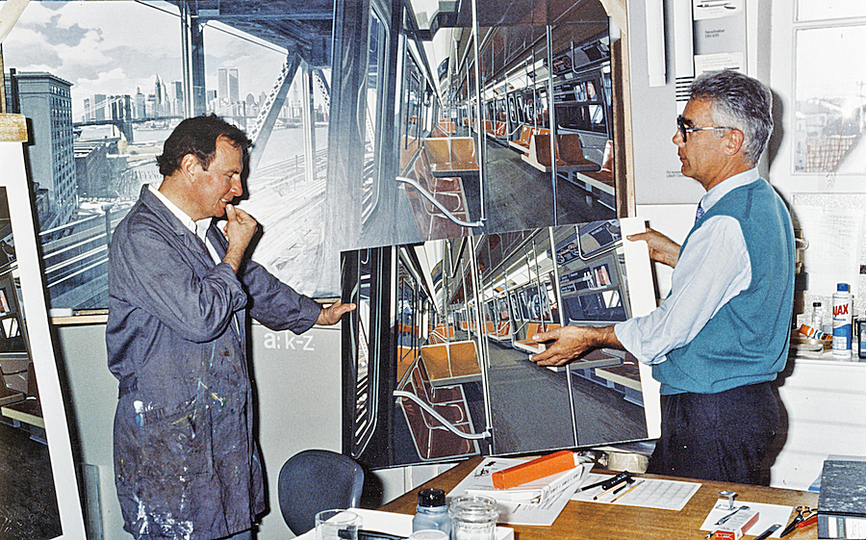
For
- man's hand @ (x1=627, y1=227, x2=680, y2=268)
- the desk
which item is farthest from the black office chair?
man's hand @ (x1=627, y1=227, x2=680, y2=268)

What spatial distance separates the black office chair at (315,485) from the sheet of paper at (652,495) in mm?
566

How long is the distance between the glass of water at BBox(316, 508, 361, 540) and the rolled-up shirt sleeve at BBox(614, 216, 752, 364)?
4.03 feet

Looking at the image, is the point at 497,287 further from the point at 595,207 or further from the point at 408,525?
the point at 408,525

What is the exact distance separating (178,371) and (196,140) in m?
0.78

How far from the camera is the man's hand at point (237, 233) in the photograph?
2.63 meters

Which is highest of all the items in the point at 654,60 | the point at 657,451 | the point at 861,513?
the point at 654,60

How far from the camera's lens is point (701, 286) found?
2.26 meters

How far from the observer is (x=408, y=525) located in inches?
58.2

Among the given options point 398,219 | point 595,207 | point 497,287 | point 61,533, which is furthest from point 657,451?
point 61,533

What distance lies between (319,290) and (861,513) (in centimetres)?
187

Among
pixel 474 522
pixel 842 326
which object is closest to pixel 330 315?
pixel 474 522

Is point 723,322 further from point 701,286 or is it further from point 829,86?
point 829,86

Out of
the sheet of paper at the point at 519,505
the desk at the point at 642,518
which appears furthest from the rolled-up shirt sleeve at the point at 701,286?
the sheet of paper at the point at 519,505

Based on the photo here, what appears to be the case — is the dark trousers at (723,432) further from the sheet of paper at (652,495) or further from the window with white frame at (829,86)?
the window with white frame at (829,86)
